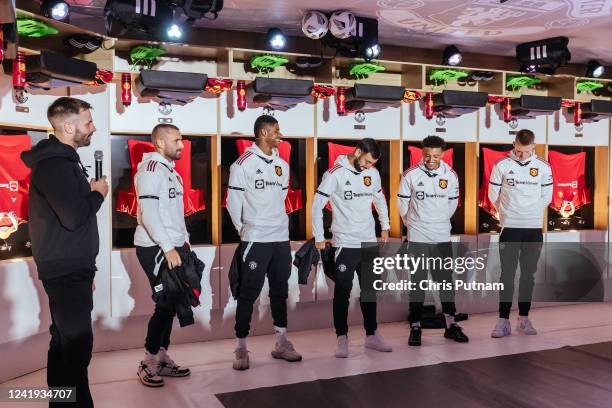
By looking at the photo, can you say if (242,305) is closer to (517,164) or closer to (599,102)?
(517,164)

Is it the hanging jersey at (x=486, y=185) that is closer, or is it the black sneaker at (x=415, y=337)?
the black sneaker at (x=415, y=337)

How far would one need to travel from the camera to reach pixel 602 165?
245 inches

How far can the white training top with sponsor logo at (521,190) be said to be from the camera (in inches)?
176

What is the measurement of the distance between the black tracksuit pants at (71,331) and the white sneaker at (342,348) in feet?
6.10

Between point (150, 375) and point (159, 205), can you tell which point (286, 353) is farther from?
point (159, 205)

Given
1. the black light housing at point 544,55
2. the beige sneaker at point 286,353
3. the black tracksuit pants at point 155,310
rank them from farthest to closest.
A: the black light housing at point 544,55, the beige sneaker at point 286,353, the black tracksuit pants at point 155,310

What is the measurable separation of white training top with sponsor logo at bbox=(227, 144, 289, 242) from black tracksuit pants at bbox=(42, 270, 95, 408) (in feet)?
4.42

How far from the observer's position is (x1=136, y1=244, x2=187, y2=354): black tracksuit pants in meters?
3.31

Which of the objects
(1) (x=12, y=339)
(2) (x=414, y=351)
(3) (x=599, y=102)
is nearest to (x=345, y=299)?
(2) (x=414, y=351)

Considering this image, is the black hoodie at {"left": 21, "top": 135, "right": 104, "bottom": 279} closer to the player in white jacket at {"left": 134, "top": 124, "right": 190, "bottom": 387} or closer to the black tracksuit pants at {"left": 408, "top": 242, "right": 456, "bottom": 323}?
the player in white jacket at {"left": 134, "top": 124, "right": 190, "bottom": 387}

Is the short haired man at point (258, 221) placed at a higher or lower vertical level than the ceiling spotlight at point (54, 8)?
lower

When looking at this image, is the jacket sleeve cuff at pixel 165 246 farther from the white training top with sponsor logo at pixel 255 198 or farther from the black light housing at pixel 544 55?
the black light housing at pixel 544 55

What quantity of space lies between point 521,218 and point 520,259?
0.31 meters

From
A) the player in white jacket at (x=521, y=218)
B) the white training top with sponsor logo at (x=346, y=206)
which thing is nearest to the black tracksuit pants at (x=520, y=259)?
the player in white jacket at (x=521, y=218)
